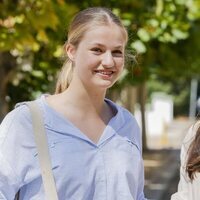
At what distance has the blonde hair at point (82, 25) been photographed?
3.04m

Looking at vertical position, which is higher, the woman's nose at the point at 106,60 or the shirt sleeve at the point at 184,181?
the woman's nose at the point at 106,60

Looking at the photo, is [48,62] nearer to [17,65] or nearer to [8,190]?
[17,65]

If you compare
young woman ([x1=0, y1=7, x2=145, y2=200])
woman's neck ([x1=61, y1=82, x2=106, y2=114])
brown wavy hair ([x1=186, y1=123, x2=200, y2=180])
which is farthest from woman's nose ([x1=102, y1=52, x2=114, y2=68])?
brown wavy hair ([x1=186, y1=123, x2=200, y2=180])

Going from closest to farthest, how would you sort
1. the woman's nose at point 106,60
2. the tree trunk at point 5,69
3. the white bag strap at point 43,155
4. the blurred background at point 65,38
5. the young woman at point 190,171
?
the white bag strap at point 43,155 < the woman's nose at point 106,60 < the young woman at point 190,171 < the blurred background at point 65,38 < the tree trunk at point 5,69

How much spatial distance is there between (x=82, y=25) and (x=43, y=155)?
577 millimetres

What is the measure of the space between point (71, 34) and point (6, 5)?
4881 mm

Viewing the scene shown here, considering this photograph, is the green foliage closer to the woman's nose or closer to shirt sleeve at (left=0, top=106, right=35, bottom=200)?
the woman's nose

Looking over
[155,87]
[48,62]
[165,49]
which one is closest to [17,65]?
[48,62]

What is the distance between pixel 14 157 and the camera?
285 centimetres

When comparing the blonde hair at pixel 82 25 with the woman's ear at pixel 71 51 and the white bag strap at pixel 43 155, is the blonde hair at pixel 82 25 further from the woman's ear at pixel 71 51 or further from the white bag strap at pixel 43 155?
the white bag strap at pixel 43 155

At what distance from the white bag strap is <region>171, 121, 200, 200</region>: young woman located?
0.69 metres

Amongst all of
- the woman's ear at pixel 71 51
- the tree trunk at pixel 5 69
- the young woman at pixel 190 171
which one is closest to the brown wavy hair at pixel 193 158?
the young woman at pixel 190 171

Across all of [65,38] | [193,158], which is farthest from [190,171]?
[65,38]

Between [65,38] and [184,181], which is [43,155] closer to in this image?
[184,181]
